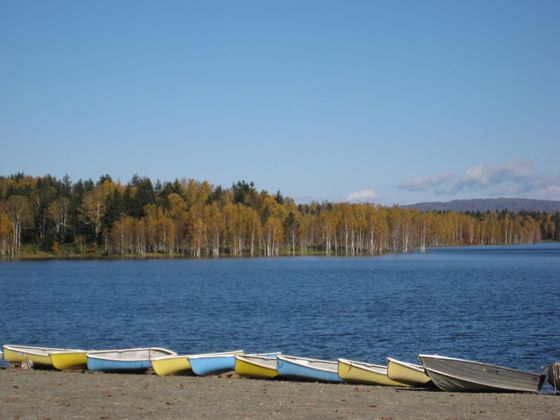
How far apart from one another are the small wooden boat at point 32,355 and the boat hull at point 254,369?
7195 mm

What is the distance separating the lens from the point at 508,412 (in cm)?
1986

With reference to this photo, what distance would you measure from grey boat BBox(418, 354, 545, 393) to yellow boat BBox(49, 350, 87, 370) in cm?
1343

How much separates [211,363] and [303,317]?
79.8ft

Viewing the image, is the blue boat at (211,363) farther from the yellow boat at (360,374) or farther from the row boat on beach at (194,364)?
the yellow boat at (360,374)

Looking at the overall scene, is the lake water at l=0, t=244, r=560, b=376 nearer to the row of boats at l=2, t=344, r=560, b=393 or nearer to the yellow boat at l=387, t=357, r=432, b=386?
the row of boats at l=2, t=344, r=560, b=393

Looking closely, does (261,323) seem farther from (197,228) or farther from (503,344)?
(197,228)

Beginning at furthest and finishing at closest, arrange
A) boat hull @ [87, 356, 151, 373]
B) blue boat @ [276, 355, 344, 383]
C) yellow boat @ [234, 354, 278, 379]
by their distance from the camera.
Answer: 1. boat hull @ [87, 356, 151, 373]
2. yellow boat @ [234, 354, 278, 379]
3. blue boat @ [276, 355, 344, 383]

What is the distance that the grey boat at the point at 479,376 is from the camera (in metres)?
23.7

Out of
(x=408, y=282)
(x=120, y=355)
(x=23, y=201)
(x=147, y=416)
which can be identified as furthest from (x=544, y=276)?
(x=23, y=201)

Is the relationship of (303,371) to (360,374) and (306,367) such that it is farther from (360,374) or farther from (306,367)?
(360,374)

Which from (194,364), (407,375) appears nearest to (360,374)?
(407,375)

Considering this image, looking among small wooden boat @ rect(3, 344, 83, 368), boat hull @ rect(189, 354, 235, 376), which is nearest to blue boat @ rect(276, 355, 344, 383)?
boat hull @ rect(189, 354, 235, 376)

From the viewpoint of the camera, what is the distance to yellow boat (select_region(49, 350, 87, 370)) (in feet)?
91.7

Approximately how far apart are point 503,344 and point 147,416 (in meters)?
25.2
